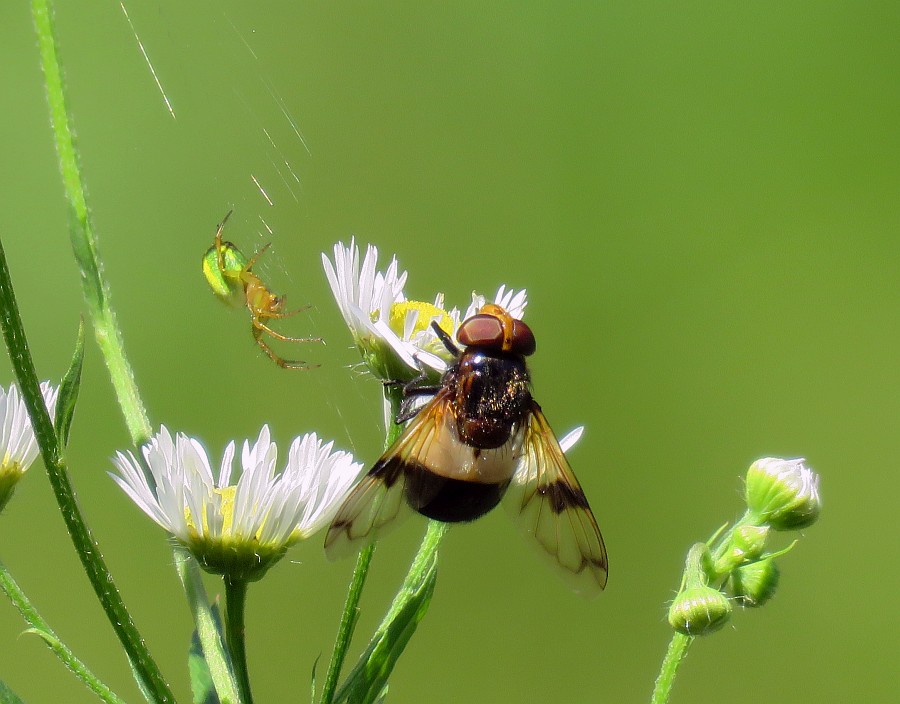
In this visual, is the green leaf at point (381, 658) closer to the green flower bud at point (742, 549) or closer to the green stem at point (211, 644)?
the green stem at point (211, 644)

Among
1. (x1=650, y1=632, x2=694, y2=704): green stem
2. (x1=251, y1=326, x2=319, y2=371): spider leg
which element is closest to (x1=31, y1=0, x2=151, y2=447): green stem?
(x1=251, y1=326, x2=319, y2=371): spider leg

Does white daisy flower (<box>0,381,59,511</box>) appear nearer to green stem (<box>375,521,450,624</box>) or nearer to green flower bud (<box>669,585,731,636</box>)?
green stem (<box>375,521,450,624</box>)

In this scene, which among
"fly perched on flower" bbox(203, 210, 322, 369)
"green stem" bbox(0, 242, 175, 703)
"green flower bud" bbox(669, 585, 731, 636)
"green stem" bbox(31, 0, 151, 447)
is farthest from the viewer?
"fly perched on flower" bbox(203, 210, 322, 369)

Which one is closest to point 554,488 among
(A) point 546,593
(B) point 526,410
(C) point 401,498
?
(B) point 526,410

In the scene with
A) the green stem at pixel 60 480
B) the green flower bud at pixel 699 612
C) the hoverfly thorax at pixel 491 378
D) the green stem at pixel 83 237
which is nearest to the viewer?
the green stem at pixel 60 480

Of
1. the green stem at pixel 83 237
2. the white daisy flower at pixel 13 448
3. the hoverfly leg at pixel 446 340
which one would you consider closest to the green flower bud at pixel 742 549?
the hoverfly leg at pixel 446 340
